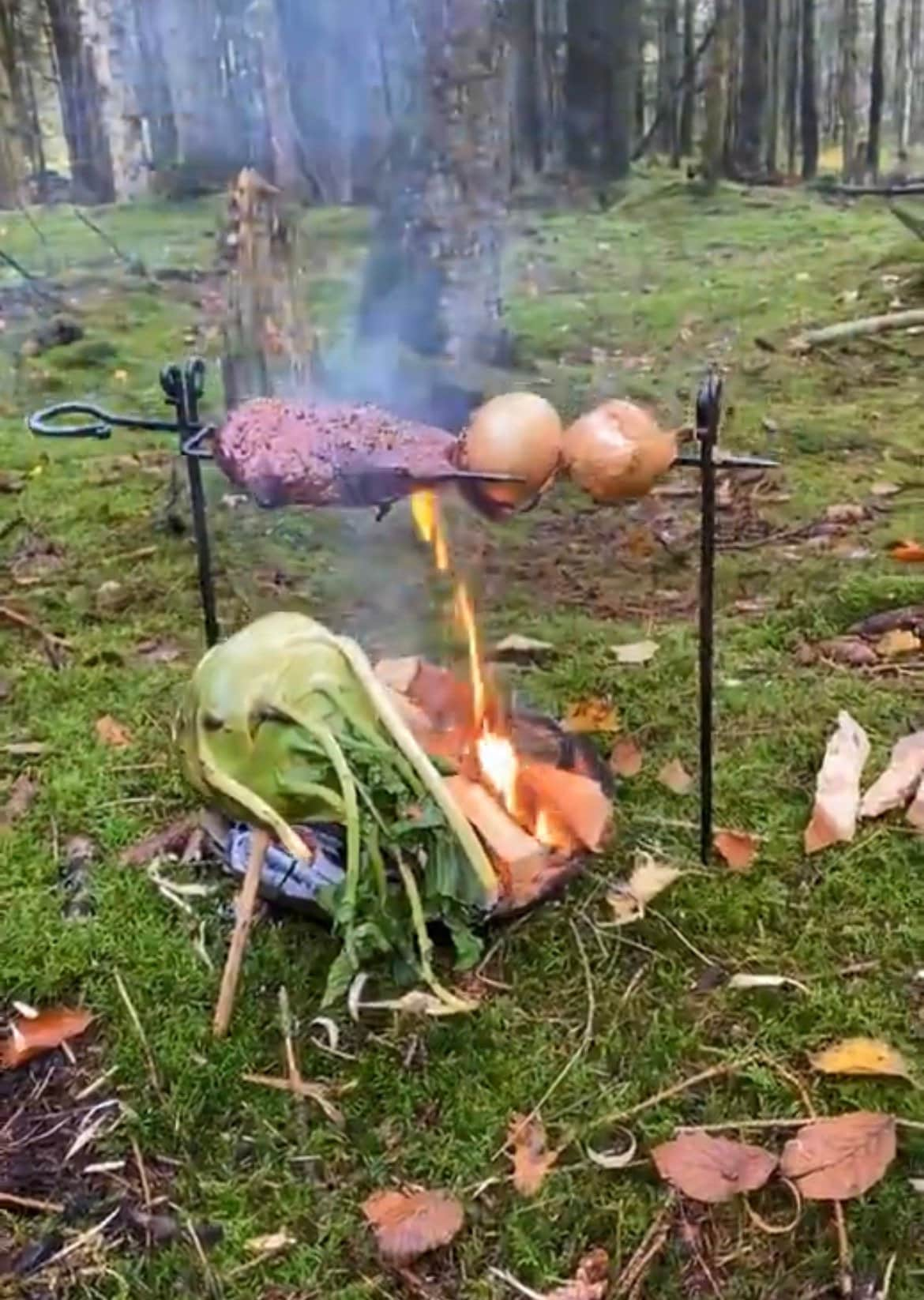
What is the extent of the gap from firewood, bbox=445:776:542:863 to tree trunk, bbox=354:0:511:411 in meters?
2.18

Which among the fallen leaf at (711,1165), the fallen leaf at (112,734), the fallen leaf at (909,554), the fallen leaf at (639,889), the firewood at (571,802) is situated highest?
the firewood at (571,802)

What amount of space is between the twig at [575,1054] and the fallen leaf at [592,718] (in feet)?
2.00

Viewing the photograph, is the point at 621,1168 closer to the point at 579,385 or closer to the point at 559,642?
the point at 559,642

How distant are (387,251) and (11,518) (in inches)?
57.4

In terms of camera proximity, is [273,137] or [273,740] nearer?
[273,740]

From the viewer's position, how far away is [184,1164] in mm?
1718

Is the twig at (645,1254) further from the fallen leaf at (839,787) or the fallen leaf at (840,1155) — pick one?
the fallen leaf at (839,787)

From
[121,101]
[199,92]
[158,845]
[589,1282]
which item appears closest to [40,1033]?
[158,845]

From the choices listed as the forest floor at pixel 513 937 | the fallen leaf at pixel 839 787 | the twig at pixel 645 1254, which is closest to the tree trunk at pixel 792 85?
the forest floor at pixel 513 937

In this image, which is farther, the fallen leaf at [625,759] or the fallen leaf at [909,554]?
the fallen leaf at [909,554]

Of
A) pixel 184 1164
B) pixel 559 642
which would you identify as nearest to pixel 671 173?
pixel 559 642

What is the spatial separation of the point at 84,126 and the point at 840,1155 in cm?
1040

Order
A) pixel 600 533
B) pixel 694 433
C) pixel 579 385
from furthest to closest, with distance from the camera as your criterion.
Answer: pixel 579 385 < pixel 600 533 < pixel 694 433

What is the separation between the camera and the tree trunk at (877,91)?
1075 centimetres
